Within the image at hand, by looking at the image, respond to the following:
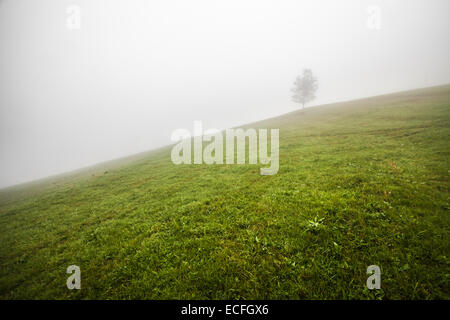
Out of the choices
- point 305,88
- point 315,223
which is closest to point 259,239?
point 315,223

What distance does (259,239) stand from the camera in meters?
5.88

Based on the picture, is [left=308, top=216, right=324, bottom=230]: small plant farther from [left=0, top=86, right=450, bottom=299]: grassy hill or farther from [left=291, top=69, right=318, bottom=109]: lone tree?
[left=291, top=69, right=318, bottom=109]: lone tree

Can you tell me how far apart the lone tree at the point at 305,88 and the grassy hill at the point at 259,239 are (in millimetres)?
56071

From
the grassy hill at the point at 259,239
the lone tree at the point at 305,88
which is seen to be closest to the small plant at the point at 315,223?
the grassy hill at the point at 259,239

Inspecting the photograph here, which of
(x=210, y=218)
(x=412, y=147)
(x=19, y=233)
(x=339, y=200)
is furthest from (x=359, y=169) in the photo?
(x=19, y=233)

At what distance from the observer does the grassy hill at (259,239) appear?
4.47 m

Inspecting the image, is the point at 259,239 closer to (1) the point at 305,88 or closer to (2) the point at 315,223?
(2) the point at 315,223

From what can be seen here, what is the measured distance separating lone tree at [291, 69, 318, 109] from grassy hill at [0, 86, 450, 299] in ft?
184

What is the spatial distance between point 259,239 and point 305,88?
67.5 meters

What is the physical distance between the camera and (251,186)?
10.3 meters

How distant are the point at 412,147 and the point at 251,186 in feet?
44.3

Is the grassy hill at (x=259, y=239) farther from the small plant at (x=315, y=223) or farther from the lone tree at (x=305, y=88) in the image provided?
the lone tree at (x=305, y=88)

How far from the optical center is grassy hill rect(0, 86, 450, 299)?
4.47 meters
